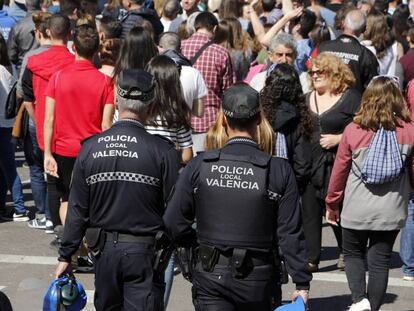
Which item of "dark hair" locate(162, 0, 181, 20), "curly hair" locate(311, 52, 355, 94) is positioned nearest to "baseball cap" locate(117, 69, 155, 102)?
"curly hair" locate(311, 52, 355, 94)

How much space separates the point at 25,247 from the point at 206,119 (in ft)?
6.86

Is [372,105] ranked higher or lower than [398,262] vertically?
higher

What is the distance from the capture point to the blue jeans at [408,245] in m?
8.35

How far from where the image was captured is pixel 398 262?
9.27 m

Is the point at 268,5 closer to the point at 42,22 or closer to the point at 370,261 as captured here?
the point at 42,22

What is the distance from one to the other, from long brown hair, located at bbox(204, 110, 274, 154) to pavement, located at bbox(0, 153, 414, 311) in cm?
229

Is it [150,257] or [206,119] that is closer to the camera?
[150,257]

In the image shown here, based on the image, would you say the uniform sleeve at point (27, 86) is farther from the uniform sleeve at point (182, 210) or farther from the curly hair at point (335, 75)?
the uniform sleeve at point (182, 210)

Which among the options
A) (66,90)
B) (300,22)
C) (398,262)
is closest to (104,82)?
(66,90)

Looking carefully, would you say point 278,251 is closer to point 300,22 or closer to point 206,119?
point 206,119

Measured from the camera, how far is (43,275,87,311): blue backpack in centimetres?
572

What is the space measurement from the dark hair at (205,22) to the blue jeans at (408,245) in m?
3.49

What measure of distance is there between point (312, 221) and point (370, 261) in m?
1.43

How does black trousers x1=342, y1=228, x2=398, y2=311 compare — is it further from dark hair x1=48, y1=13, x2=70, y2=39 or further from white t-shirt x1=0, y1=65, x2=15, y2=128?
white t-shirt x1=0, y1=65, x2=15, y2=128
